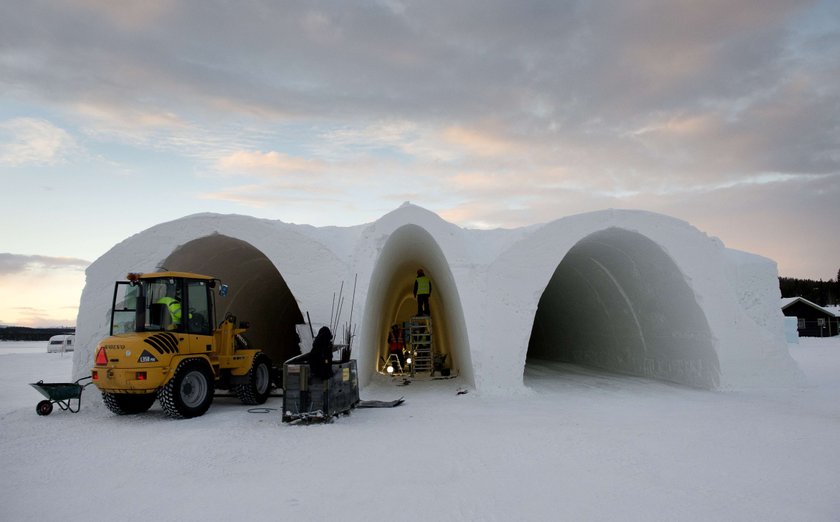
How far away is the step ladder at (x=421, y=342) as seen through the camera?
15.3 m

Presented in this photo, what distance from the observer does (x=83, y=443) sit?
7.35 meters

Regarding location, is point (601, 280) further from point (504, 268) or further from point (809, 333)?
point (809, 333)

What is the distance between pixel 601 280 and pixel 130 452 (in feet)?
39.1

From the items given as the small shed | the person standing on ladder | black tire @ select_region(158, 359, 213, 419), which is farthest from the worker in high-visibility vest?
the small shed

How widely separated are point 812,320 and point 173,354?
46925 mm

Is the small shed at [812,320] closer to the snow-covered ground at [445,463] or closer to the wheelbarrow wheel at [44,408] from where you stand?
the snow-covered ground at [445,463]

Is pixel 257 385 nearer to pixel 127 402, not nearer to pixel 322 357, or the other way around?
pixel 127 402

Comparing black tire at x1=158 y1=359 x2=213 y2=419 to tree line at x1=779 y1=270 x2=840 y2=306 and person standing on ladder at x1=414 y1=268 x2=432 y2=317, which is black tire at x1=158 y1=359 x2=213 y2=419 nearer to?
A: person standing on ladder at x1=414 y1=268 x2=432 y2=317

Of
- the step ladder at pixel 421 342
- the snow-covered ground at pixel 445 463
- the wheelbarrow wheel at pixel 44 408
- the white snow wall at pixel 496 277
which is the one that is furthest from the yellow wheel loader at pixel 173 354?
the step ladder at pixel 421 342

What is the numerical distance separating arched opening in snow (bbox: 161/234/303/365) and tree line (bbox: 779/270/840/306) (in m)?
65.7

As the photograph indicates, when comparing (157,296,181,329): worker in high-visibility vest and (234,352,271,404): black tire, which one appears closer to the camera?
(157,296,181,329): worker in high-visibility vest

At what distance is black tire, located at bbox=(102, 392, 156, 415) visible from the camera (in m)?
9.28

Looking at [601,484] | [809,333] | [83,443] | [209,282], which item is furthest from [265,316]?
[809,333]

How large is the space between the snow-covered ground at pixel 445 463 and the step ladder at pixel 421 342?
5.14 metres
